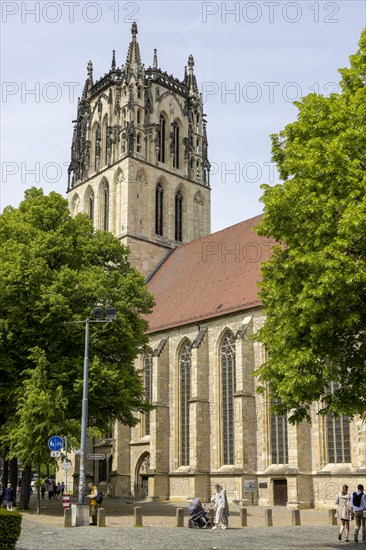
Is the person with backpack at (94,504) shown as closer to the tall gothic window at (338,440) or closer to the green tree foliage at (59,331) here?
the green tree foliage at (59,331)

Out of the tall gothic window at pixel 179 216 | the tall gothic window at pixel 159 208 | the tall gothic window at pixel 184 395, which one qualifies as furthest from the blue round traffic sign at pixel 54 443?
the tall gothic window at pixel 179 216

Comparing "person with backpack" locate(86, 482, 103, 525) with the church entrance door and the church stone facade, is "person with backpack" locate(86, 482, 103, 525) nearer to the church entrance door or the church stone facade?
the church stone facade

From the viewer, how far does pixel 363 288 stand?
1477cm

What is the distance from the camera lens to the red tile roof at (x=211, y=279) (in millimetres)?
34844

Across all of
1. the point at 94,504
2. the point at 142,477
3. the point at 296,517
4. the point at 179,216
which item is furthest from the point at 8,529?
the point at 179,216

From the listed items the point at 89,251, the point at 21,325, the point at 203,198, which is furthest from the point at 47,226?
the point at 203,198

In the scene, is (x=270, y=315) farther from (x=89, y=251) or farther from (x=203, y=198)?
(x=203, y=198)

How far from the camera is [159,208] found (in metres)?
48.9

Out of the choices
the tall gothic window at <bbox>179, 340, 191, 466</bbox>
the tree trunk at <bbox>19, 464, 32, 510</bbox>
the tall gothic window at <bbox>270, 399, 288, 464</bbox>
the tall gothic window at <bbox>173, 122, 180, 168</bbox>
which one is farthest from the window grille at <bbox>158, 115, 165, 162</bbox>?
the tree trunk at <bbox>19, 464, 32, 510</bbox>

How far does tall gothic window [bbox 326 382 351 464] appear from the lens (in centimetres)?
2778

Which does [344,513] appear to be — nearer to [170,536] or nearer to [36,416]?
[170,536]

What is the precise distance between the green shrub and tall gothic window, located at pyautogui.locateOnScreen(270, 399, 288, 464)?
1971 centimetres

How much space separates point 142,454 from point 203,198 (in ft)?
73.2

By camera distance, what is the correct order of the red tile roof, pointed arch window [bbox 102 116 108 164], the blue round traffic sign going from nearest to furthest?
the blue round traffic sign, the red tile roof, pointed arch window [bbox 102 116 108 164]
